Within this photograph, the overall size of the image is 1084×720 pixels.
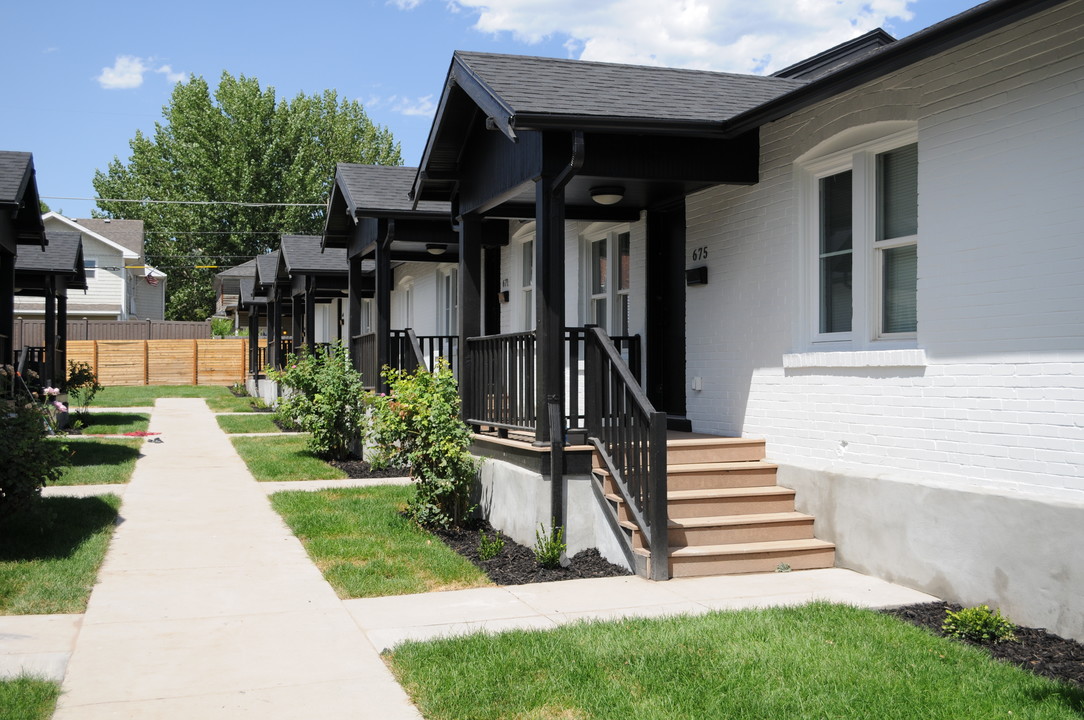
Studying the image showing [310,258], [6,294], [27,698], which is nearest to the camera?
[27,698]

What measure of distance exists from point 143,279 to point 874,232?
51.1 meters

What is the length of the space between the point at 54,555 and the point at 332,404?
6.55 m

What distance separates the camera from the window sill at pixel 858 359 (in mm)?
6848

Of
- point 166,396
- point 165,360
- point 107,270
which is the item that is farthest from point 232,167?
point 166,396

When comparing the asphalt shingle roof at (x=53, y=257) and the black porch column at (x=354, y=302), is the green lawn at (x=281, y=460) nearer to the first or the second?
the black porch column at (x=354, y=302)

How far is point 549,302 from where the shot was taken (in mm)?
A: 8062

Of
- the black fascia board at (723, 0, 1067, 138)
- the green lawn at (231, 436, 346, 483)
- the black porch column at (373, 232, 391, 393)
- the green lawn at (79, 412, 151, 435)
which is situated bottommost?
the green lawn at (231, 436, 346, 483)

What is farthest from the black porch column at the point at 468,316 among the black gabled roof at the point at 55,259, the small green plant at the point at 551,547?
the black gabled roof at the point at 55,259

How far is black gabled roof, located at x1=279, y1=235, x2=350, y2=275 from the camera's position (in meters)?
20.1

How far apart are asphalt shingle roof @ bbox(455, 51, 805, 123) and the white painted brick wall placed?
76cm

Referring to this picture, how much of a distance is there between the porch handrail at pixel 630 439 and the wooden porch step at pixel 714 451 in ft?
2.21

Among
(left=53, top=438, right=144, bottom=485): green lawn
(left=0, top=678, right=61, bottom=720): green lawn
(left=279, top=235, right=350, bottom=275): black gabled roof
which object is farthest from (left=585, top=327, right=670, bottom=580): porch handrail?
(left=279, top=235, right=350, bottom=275): black gabled roof

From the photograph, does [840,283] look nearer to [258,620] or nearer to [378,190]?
[258,620]

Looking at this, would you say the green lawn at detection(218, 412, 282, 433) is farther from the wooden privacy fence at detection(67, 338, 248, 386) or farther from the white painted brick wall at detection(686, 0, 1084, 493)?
the wooden privacy fence at detection(67, 338, 248, 386)
